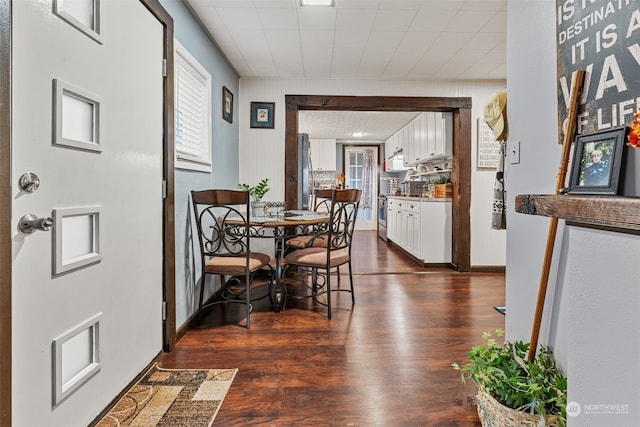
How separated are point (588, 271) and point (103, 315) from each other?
68.9 inches

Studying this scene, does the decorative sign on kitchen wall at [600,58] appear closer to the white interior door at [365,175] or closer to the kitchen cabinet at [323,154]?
the kitchen cabinet at [323,154]

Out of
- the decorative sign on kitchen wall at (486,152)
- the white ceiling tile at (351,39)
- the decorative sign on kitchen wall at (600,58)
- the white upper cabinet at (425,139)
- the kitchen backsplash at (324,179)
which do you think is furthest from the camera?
the kitchen backsplash at (324,179)

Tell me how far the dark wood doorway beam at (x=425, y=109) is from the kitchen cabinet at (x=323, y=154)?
421 cm

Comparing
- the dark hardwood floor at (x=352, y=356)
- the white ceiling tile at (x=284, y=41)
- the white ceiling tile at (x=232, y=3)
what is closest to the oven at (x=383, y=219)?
the dark hardwood floor at (x=352, y=356)

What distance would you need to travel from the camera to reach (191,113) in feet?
9.13

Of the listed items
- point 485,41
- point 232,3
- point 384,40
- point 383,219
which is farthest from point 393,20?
point 383,219

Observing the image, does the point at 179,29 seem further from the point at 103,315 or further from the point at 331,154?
the point at 331,154

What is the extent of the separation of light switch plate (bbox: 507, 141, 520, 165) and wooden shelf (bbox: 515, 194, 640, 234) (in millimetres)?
607

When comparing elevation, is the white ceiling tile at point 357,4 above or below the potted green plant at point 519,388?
above

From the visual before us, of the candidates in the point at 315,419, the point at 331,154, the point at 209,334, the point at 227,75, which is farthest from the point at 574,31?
the point at 331,154

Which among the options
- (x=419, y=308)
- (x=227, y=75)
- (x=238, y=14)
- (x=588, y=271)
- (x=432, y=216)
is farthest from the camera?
(x=432, y=216)

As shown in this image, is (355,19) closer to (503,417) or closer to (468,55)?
(468,55)

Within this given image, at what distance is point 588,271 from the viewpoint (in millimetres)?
864

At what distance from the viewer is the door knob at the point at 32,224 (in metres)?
1.07
